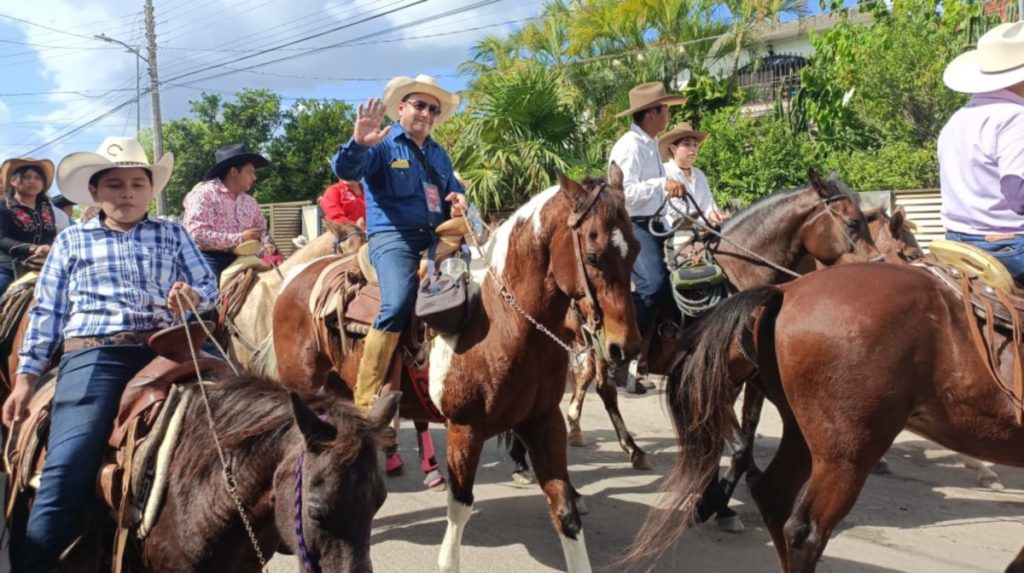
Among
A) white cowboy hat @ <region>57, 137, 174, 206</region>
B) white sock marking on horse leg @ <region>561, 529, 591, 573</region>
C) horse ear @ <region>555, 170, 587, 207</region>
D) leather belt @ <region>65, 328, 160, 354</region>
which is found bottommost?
white sock marking on horse leg @ <region>561, 529, 591, 573</region>

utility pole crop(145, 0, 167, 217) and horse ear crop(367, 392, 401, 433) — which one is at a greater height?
utility pole crop(145, 0, 167, 217)

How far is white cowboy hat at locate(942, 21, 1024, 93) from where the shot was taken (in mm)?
4094

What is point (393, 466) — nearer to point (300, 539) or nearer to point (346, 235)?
point (346, 235)

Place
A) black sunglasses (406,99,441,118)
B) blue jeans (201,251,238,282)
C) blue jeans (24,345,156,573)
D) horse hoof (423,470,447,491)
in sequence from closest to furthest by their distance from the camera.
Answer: blue jeans (24,345,156,573) < black sunglasses (406,99,441,118) < horse hoof (423,470,447,491) < blue jeans (201,251,238,282)

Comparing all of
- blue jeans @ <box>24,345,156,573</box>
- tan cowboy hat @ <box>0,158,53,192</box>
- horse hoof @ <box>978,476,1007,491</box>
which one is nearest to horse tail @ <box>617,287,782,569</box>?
blue jeans @ <box>24,345,156,573</box>

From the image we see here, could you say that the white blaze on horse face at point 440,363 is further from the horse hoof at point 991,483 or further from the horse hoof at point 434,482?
the horse hoof at point 991,483

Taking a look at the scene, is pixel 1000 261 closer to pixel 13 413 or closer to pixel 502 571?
pixel 502 571

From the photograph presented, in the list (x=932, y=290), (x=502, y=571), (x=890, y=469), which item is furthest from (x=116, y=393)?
(x=890, y=469)

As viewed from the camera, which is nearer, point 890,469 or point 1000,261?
point 1000,261

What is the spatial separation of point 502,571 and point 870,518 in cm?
254

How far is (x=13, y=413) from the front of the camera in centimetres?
321

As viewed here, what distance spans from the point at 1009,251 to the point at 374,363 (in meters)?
3.49

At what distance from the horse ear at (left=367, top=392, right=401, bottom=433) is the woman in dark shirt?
18.4ft

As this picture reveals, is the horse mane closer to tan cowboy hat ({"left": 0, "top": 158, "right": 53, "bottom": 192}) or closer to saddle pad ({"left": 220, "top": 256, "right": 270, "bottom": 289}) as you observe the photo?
saddle pad ({"left": 220, "top": 256, "right": 270, "bottom": 289})
